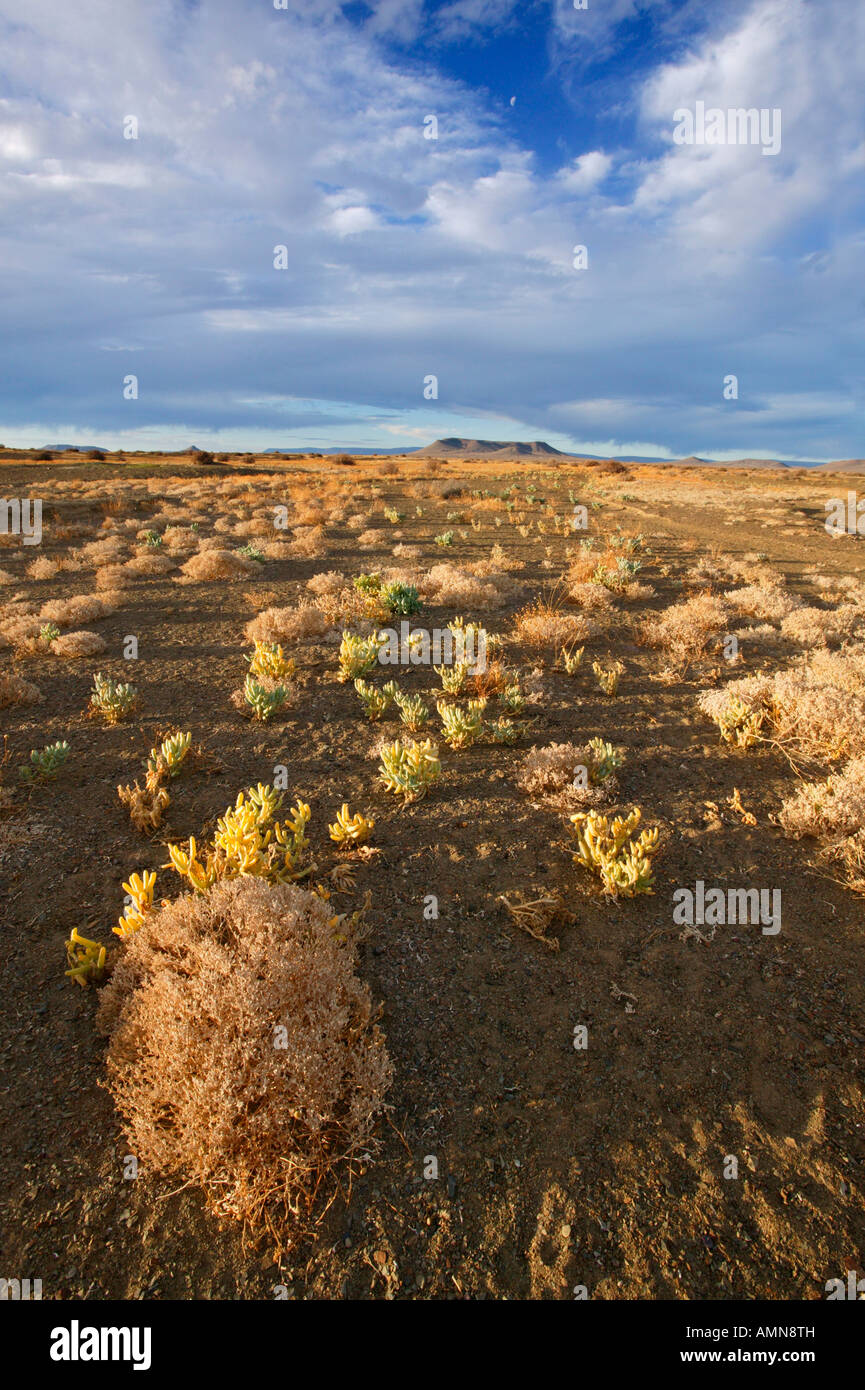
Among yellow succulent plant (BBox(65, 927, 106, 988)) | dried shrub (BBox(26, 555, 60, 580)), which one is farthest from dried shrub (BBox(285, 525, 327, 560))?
yellow succulent plant (BBox(65, 927, 106, 988))

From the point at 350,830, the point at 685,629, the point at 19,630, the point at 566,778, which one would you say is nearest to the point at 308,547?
the point at 19,630

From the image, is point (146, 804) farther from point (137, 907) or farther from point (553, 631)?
point (553, 631)

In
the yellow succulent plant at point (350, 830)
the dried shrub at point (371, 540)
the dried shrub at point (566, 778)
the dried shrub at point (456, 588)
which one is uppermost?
the dried shrub at point (371, 540)

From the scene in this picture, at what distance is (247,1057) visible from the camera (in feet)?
9.04

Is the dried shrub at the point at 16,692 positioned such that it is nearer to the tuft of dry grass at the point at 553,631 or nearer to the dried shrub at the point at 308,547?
the tuft of dry grass at the point at 553,631

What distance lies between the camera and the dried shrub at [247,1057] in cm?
266

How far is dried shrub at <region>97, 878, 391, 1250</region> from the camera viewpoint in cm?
266

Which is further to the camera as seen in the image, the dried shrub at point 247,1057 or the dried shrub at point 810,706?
the dried shrub at point 810,706

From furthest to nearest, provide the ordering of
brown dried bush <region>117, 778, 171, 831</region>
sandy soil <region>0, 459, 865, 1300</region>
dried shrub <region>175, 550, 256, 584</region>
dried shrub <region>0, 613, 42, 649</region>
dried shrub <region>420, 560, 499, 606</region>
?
dried shrub <region>175, 550, 256, 584</region>
dried shrub <region>420, 560, 499, 606</region>
dried shrub <region>0, 613, 42, 649</region>
brown dried bush <region>117, 778, 171, 831</region>
sandy soil <region>0, 459, 865, 1300</region>

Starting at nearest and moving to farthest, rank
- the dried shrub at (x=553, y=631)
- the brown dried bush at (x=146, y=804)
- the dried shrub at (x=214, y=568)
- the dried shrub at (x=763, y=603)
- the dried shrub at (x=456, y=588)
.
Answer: the brown dried bush at (x=146, y=804), the dried shrub at (x=553, y=631), the dried shrub at (x=763, y=603), the dried shrub at (x=456, y=588), the dried shrub at (x=214, y=568)

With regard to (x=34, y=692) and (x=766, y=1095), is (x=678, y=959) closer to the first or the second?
(x=766, y=1095)

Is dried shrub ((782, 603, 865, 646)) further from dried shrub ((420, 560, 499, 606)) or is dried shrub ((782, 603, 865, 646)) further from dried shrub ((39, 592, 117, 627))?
dried shrub ((39, 592, 117, 627))

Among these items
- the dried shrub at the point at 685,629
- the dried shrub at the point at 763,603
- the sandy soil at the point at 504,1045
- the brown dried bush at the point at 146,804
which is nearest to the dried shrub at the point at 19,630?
the sandy soil at the point at 504,1045

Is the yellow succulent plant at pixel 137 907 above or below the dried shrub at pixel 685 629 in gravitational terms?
below
